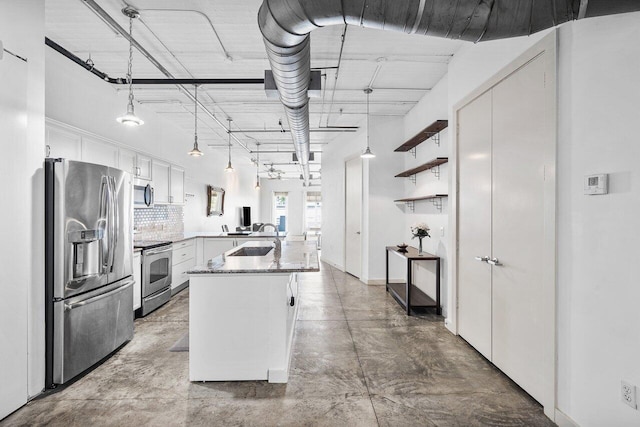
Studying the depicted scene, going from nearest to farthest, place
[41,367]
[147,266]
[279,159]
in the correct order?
1. [41,367]
2. [147,266]
3. [279,159]

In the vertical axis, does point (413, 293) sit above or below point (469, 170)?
below

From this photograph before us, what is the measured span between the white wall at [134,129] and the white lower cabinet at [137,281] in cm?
171

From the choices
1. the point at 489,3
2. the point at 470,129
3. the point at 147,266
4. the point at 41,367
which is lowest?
the point at 41,367

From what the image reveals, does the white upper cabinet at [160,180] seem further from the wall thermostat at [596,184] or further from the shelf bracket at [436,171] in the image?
the wall thermostat at [596,184]

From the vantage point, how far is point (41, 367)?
8.09ft

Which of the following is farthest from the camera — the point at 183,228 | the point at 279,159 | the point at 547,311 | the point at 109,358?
the point at 279,159

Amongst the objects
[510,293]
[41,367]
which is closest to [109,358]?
[41,367]

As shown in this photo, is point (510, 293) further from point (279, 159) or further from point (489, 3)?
point (279, 159)

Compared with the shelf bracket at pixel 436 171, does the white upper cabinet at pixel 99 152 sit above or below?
above

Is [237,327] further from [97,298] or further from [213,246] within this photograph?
[213,246]

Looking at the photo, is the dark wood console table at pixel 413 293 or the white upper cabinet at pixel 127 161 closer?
the dark wood console table at pixel 413 293

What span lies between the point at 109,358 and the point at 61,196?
62.3 inches

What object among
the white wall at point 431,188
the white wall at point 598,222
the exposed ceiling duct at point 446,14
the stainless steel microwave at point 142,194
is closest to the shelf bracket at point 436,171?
the white wall at point 431,188

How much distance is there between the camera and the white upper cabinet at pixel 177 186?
5.76 meters
